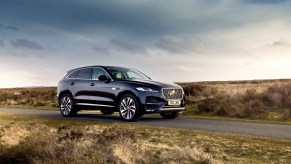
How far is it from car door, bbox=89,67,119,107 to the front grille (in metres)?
1.68

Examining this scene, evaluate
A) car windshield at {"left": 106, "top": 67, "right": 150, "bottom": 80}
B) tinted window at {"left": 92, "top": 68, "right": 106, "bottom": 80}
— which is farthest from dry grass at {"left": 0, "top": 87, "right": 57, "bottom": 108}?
car windshield at {"left": 106, "top": 67, "right": 150, "bottom": 80}

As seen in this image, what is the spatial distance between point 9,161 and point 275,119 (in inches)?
479

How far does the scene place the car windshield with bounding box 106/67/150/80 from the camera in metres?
15.9

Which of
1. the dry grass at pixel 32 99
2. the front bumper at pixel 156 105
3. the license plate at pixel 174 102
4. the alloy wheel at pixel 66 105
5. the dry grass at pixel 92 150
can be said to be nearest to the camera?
the dry grass at pixel 92 150

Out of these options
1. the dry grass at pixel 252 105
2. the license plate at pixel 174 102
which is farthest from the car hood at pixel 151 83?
the dry grass at pixel 252 105

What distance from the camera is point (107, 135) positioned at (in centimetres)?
1016

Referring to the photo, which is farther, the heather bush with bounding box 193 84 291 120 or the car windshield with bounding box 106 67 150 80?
Answer: the heather bush with bounding box 193 84 291 120

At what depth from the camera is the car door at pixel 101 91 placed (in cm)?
1560

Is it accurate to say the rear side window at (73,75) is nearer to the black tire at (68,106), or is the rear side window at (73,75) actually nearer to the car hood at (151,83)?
the black tire at (68,106)

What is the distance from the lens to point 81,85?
1688 centimetres

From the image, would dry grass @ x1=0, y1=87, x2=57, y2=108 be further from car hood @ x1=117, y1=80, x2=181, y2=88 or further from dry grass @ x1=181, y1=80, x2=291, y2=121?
car hood @ x1=117, y1=80, x2=181, y2=88

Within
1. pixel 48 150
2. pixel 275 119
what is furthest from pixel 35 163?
pixel 275 119

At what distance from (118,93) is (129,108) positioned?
696 millimetres

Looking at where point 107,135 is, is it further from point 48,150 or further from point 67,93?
point 67,93
